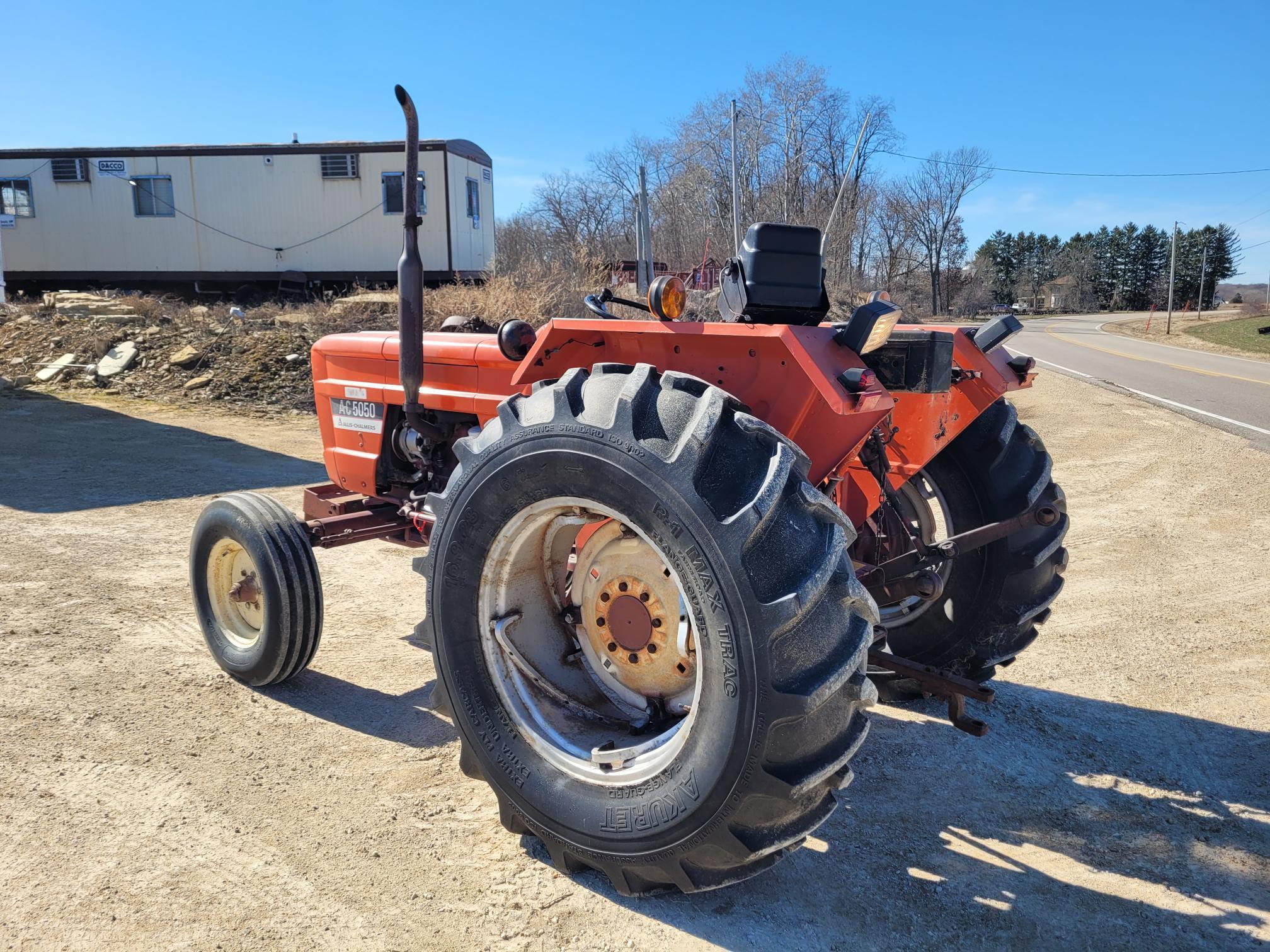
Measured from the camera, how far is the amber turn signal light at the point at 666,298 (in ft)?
8.90

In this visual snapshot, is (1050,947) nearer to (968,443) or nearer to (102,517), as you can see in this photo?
(968,443)

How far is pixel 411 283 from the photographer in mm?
3336

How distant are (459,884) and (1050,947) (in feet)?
5.21

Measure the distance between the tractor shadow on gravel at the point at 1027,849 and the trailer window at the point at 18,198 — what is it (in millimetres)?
23308

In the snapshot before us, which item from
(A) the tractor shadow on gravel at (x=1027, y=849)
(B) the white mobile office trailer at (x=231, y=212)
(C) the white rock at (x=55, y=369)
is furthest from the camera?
(B) the white mobile office trailer at (x=231, y=212)

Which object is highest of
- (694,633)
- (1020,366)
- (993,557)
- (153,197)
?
(153,197)

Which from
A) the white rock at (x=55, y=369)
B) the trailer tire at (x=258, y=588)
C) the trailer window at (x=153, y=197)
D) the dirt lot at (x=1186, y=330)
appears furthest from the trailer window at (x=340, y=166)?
the dirt lot at (x=1186, y=330)

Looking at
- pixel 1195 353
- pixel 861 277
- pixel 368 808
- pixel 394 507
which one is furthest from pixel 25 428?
pixel 861 277

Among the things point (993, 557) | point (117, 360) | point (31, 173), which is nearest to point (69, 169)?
point (31, 173)

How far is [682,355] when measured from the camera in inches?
109

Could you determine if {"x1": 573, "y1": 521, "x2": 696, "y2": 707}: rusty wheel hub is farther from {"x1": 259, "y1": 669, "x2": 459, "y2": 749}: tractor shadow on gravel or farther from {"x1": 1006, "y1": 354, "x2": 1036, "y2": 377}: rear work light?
{"x1": 1006, "y1": 354, "x2": 1036, "y2": 377}: rear work light

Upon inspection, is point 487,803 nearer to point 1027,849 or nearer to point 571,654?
point 571,654

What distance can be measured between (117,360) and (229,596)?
1217 cm

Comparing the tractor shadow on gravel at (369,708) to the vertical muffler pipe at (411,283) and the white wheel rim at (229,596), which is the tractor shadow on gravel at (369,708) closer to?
the white wheel rim at (229,596)
